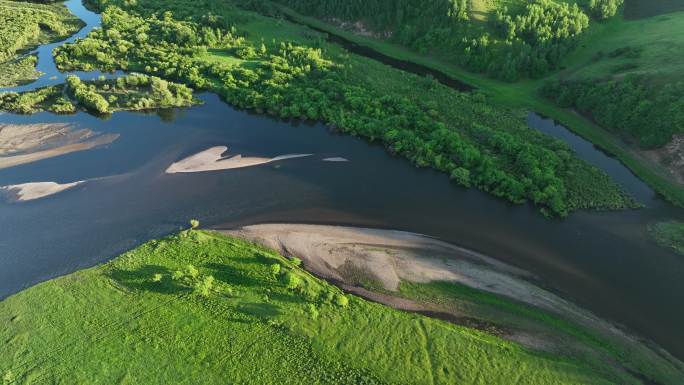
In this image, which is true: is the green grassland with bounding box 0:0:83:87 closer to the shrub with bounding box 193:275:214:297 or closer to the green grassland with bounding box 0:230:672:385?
the green grassland with bounding box 0:230:672:385

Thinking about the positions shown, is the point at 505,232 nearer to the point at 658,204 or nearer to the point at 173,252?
the point at 658,204

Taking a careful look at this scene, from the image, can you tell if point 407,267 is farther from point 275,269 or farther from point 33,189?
point 33,189

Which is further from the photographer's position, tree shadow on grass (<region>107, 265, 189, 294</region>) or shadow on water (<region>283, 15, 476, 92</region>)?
shadow on water (<region>283, 15, 476, 92</region>)

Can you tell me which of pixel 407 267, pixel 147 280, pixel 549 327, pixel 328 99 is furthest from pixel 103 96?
pixel 549 327

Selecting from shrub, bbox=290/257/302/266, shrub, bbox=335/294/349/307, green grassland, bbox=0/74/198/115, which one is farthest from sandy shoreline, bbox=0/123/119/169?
shrub, bbox=335/294/349/307

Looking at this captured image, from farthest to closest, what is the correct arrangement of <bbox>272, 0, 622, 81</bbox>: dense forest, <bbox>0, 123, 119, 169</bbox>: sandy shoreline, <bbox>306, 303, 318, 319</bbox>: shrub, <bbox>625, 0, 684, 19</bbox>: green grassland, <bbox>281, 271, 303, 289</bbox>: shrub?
<bbox>625, 0, 684, 19</bbox>: green grassland → <bbox>272, 0, 622, 81</bbox>: dense forest → <bbox>0, 123, 119, 169</bbox>: sandy shoreline → <bbox>281, 271, 303, 289</bbox>: shrub → <bbox>306, 303, 318, 319</bbox>: shrub

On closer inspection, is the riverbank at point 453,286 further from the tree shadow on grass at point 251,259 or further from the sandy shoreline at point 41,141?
→ the sandy shoreline at point 41,141
